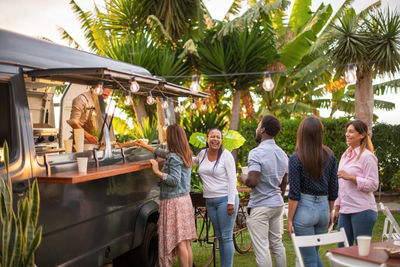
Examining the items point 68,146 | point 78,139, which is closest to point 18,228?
point 68,146

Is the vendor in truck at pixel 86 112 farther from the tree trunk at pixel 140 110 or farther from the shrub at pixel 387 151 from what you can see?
the shrub at pixel 387 151

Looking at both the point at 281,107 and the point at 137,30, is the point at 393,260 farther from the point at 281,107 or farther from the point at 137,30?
the point at 137,30

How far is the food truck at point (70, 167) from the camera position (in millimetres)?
3775

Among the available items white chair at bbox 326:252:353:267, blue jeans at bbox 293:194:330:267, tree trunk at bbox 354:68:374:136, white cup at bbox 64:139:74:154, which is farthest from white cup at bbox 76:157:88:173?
tree trunk at bbox 354:68:374:136

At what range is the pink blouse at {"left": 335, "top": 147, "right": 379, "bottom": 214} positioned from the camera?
4.78m

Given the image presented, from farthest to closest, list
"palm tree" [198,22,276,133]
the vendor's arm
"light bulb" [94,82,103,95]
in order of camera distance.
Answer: "palm tree" [198,22,276,133], the vendor's arm, "light bulb" [94,82,103,95]

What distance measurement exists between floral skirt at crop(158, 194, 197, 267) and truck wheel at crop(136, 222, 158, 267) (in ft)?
1.16

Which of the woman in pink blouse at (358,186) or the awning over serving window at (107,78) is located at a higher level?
the awning over serving window at (107,78)

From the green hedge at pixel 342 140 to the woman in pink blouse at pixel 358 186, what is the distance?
25.4 feet

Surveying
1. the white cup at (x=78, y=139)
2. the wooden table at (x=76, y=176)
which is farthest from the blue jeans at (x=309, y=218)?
the white cup at (x=78, y=139)

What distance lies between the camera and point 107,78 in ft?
14.9

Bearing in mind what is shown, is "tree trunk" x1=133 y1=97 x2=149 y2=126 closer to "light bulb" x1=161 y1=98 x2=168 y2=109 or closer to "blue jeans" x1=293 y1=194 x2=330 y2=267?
"light bulb" x1=161 y1=98 x2=168 y2=109

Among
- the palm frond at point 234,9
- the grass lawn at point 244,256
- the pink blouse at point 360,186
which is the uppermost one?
the palm frond at point 234,9

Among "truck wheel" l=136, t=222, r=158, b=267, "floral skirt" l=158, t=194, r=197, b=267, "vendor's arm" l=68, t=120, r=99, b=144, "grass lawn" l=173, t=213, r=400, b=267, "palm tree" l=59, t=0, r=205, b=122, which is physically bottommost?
"grass lawn" l=173, t=213, r=400, b=267
